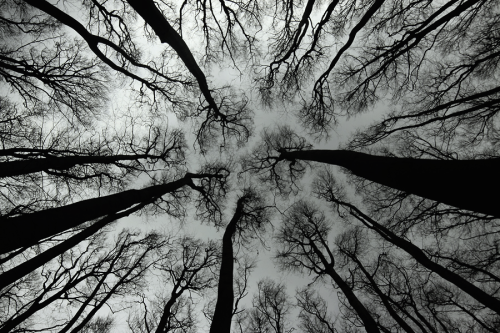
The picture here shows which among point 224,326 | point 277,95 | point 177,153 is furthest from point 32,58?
point 224,326

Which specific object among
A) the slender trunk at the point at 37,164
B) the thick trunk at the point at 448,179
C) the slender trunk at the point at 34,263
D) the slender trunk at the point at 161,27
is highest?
the slender trunk at the point at 161,27

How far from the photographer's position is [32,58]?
549 centimetres

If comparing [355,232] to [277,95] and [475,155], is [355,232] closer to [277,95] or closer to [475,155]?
[475,155]

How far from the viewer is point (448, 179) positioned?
2311 millimetres

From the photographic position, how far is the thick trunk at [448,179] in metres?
2.01

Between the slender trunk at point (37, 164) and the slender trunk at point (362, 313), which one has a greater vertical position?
the slender trunk at point (37, 164)

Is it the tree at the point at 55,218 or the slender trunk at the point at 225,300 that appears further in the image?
the slender trunk at the point at 225,300

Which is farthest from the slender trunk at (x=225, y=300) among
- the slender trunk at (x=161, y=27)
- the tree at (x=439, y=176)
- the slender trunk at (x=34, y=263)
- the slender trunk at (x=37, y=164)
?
the slender trunk at (x=161, y=27)

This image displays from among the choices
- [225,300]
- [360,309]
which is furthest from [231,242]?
[360,309]

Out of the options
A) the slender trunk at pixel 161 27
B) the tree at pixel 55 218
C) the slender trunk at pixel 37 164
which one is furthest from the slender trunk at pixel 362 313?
the slender trunk at pixel 37 164

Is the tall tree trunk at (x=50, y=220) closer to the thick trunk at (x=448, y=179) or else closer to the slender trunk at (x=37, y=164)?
the slender trunk at (x=37, y=164)

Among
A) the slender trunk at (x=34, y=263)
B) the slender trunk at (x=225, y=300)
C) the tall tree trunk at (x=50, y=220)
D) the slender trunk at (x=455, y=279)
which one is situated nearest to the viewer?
the tall tree trunk at (x=50, y=220)

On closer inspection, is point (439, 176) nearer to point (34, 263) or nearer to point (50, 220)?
point (50, 220)

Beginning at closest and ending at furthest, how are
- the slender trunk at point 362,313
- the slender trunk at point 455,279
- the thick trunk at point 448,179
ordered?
the thick trunk at point 448,179 → the slender trunk at point 455,279 → the slender trunk at point 362,313
